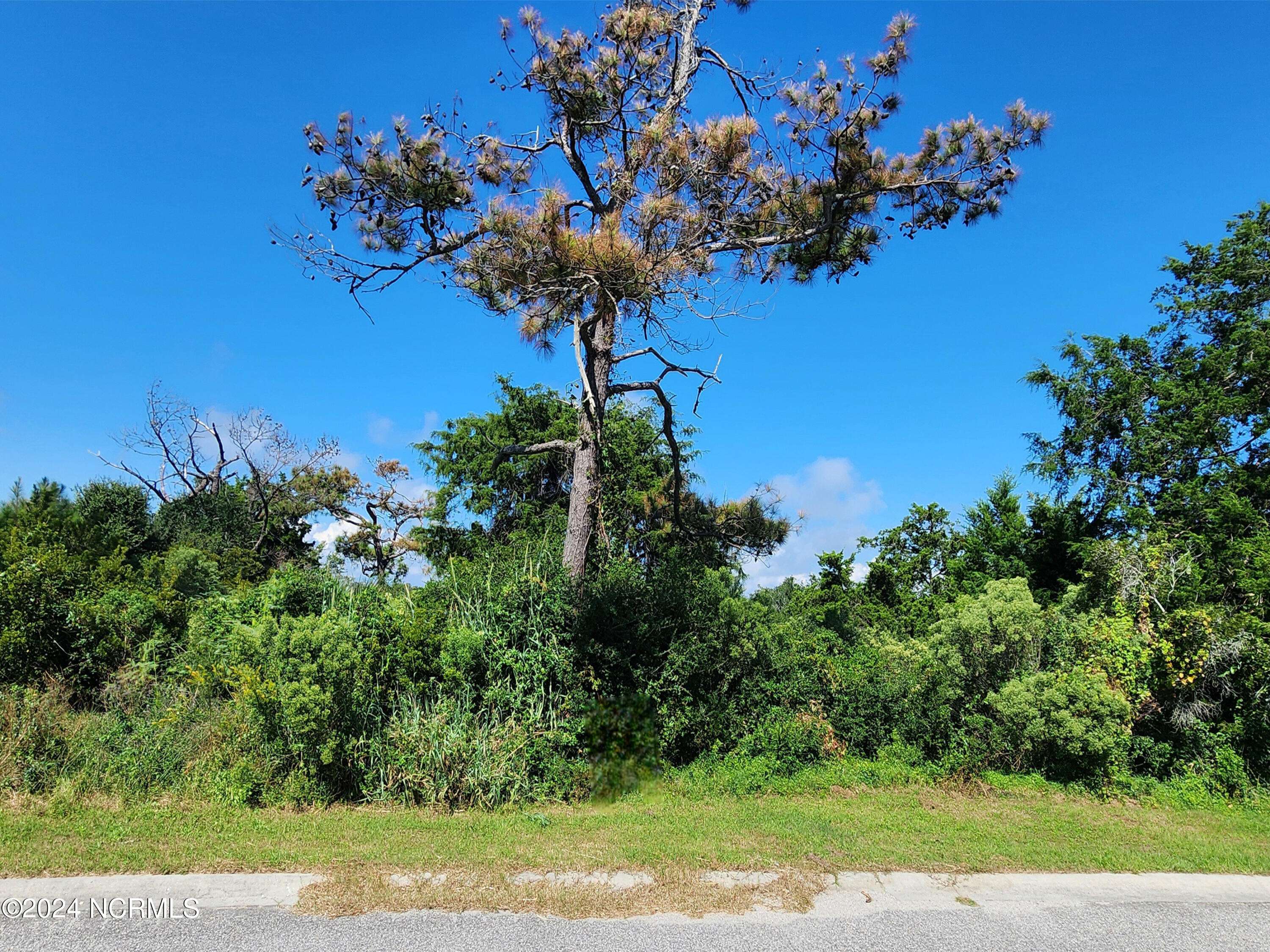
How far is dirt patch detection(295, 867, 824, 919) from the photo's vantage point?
4.38 meters

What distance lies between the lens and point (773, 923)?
4367 mm

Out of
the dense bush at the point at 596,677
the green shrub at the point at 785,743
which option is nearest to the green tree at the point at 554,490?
the dense bush at the point at 596,677

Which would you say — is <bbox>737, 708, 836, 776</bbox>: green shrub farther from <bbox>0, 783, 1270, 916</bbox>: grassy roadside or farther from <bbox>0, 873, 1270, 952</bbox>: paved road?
<bbox>0, 873, 1270, 952</bbox>: paved road

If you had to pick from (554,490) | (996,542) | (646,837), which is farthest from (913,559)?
(646,837)

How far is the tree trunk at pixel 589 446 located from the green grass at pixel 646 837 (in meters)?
2.88

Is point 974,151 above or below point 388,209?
above

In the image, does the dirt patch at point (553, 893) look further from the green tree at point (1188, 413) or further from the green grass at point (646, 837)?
the green tree at point (1188, 413)

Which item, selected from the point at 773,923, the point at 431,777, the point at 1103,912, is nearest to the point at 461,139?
the point at 431,777

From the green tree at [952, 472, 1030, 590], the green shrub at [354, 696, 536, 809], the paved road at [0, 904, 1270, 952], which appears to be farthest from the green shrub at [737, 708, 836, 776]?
the green tree at [952, 472, 1030, 590]

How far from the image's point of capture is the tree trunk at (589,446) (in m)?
8.71

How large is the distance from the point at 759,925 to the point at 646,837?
1438 mm

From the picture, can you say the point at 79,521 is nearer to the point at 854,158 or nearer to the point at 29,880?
the point at 29,880

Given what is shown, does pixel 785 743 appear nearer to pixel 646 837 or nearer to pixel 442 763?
pixel 646 837

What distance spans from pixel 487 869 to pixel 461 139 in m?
6.83
